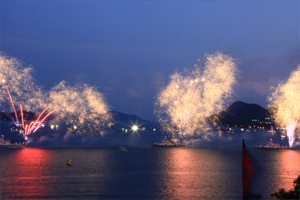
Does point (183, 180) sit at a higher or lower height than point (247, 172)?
lower

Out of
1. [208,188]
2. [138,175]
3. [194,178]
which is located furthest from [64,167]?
[208,188]

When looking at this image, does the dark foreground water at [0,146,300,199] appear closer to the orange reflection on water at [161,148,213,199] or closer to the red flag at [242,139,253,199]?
the orange reflection on water at [161,148,213,199]

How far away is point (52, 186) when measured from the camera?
33.9m

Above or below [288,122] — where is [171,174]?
below

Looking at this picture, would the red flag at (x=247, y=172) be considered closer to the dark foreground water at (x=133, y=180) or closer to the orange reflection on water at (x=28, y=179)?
the dark foreground water at (x=133, y=180)

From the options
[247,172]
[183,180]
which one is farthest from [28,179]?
[247,172]

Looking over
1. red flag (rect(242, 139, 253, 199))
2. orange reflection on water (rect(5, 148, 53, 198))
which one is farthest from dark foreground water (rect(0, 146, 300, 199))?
Result: red flag (rect(242, 139, 253, 199))

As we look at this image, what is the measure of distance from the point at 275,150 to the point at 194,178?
53051 millimetres

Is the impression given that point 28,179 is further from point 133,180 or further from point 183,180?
point 183,180

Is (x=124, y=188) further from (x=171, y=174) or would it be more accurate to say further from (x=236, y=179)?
(x=236, y=179)

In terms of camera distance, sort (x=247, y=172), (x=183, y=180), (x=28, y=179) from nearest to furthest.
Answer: (x=247, y=172)
(x=28, y=179)
(x=183, y=180)

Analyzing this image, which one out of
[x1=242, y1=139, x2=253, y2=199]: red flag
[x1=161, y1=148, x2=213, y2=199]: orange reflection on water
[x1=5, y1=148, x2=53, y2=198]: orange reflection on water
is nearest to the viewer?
[x1=242, y1=139, x2=253, y2=199]: red flag

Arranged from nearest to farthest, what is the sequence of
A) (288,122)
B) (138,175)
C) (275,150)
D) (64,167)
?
1. (138,175)
2. (64,167)
3. (288,122)
4. (275,150)

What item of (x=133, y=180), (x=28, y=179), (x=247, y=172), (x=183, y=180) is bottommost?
(x=28, y=179)
